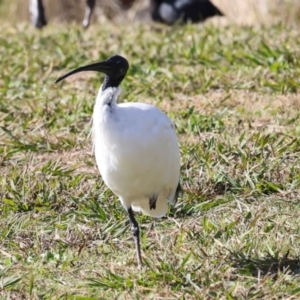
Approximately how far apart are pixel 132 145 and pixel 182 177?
1.32 m

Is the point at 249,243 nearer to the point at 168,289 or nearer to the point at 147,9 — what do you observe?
the point at 168,289

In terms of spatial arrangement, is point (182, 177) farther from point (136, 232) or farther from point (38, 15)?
point (38, 15)

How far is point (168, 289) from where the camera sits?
3.91 meters

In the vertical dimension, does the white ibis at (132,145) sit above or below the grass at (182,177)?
above

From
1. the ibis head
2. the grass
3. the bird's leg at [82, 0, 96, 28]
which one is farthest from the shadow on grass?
the bird's leg at [82, 0, 96, 28]

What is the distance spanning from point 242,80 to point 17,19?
7.80m

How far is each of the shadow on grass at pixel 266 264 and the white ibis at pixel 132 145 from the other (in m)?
0.49

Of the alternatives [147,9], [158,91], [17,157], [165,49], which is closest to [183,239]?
[17,157]

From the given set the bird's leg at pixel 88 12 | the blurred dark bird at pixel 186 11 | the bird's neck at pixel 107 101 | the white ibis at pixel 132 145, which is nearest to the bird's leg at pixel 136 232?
the white ibis at pixel 132 145

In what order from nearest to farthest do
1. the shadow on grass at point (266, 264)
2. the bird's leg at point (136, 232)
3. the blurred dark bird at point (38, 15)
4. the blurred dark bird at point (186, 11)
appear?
the shadow on grass at point (266, 264), the bird's leg at point (136, 232), the blurred dark bird at point (38, 15), the blurred dark bird at point (186, 11)

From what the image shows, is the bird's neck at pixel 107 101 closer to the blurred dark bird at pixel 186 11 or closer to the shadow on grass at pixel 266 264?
the shadow on grass at pixel 266 264

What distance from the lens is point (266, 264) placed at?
4.13m

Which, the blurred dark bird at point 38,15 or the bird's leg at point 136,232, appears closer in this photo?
the bird's leg at point 136,232

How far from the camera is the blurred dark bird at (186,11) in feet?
37.2
